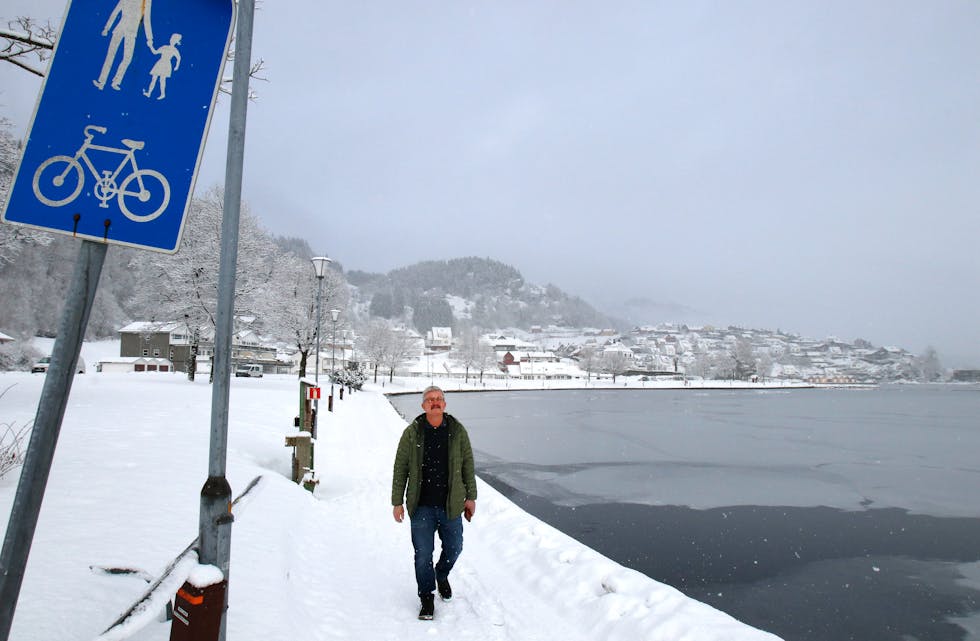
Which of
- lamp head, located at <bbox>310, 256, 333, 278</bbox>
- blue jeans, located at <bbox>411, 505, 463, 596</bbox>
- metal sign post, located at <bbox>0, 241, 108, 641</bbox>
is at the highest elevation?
lamp head, located at <bbox>310, 256, 333, 278</bbox>

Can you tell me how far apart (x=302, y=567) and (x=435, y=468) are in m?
1.98

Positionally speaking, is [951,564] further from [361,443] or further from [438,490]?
[361,443]

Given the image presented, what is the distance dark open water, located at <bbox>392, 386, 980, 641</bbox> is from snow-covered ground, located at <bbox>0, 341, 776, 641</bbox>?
90.3 inches

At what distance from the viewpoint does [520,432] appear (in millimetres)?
27859

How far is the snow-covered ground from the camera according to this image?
148 inches

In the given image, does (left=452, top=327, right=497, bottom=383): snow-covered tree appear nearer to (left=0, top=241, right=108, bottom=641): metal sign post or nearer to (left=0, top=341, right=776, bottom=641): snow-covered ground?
(left=0, top=341, right=776, bottom=641): snow-covered ground

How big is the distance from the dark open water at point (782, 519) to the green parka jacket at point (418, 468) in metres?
4.26

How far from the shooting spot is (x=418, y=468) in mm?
4895

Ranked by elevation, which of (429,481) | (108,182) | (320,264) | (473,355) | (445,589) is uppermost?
(320,264)

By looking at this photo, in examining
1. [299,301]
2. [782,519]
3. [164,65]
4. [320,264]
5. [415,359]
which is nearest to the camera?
[164,65]

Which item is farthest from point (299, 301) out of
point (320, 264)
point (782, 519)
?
point (782, 519)

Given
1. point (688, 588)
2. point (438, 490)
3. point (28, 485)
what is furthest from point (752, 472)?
point (28, 485)

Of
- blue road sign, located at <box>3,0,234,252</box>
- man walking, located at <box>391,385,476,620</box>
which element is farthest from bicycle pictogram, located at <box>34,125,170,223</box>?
Result: man walking, located at <box>391,385,476,620</box>

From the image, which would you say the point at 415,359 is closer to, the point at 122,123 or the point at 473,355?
the point at 473,355
